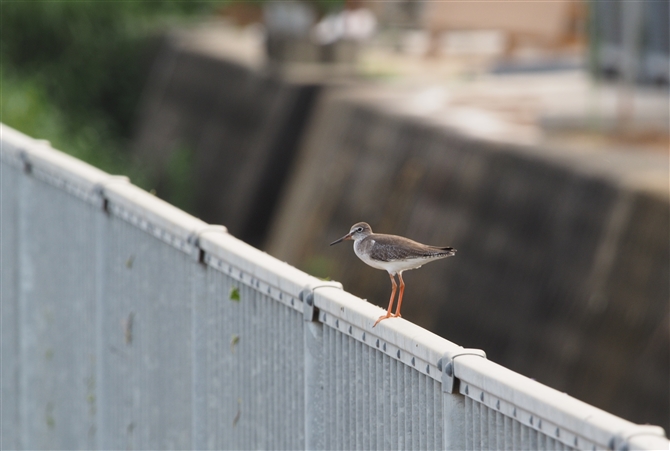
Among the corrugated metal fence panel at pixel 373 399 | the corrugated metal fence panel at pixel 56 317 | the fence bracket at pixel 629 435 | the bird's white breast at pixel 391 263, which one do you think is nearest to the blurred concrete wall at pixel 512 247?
the corrugated metal fence panel at pixel 56 317

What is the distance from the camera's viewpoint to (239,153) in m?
23.7

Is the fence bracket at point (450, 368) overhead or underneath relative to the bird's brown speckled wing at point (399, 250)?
underneath

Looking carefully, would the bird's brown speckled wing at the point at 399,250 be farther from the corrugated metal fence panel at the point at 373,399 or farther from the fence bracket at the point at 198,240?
the corrugated metal fence panel at the point at 373,399

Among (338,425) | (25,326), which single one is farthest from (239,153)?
(338,425)

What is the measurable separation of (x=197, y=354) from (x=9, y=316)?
200 cm

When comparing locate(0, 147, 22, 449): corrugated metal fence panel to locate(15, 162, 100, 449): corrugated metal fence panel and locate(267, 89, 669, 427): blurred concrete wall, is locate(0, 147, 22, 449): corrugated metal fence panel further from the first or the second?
locate(267, 89, 669, 427): blurred concrete wall

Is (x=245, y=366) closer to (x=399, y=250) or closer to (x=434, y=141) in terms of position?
(x=399, y=250)

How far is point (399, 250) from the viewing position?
15.2ft

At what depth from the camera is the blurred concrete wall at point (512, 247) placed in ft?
38.5

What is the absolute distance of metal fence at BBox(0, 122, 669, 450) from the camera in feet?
10.5

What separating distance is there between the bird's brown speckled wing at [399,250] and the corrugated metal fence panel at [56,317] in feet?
5.14

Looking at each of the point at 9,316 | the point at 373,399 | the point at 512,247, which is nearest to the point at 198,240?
the point at 373,399

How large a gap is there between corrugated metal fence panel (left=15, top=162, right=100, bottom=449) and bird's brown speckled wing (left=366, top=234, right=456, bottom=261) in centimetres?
157

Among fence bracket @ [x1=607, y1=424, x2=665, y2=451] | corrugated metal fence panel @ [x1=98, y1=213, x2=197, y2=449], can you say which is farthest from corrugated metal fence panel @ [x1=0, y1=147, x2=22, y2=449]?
fence bracket @ [x1=607, y1=424, x2=665, y2=451]
